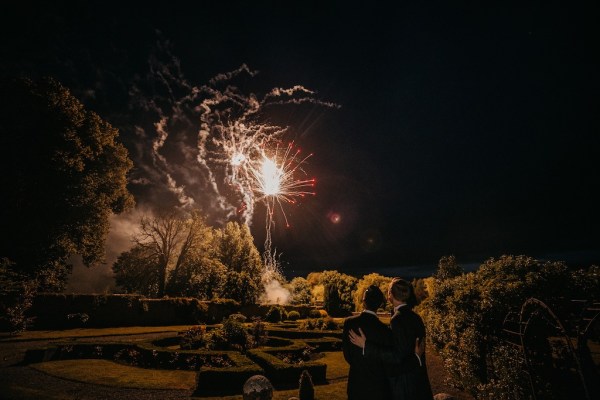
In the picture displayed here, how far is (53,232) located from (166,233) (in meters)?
20.0

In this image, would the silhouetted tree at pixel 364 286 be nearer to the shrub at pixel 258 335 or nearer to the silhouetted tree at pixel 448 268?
the silhouetted tree at pixel 448 268

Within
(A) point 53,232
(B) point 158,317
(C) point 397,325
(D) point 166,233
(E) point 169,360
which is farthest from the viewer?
(D) point 166,233

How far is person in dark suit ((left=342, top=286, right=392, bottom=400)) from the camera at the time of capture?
4215 millimetres

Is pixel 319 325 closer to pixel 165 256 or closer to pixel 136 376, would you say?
pixel 136 376

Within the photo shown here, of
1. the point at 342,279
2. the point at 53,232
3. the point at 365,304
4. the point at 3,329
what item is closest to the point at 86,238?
the point at 53,232

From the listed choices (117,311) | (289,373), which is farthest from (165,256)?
(289,373)

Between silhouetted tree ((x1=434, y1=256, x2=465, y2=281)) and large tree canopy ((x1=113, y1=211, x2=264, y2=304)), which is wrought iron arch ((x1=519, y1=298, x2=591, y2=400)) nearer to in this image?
silhouetted tree ((x1=434, y1=256, x2=465, y2=281))

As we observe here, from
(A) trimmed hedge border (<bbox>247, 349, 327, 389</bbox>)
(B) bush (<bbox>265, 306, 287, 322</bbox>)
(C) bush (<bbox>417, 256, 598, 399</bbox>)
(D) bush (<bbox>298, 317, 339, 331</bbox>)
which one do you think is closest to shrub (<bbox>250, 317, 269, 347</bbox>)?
(A) trimmed hedge border (<bbox>247, 349, 327, 389</bbox>)

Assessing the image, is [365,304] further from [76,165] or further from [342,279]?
[342,279]

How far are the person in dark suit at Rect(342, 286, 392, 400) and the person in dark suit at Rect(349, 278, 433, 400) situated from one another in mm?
81

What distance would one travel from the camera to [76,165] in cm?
2128

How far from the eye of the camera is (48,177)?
20.6 meters

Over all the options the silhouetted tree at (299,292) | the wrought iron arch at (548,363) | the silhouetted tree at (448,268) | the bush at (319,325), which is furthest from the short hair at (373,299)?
the silhouetted tree at (299,292)

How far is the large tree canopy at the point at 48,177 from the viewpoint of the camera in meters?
19.4
